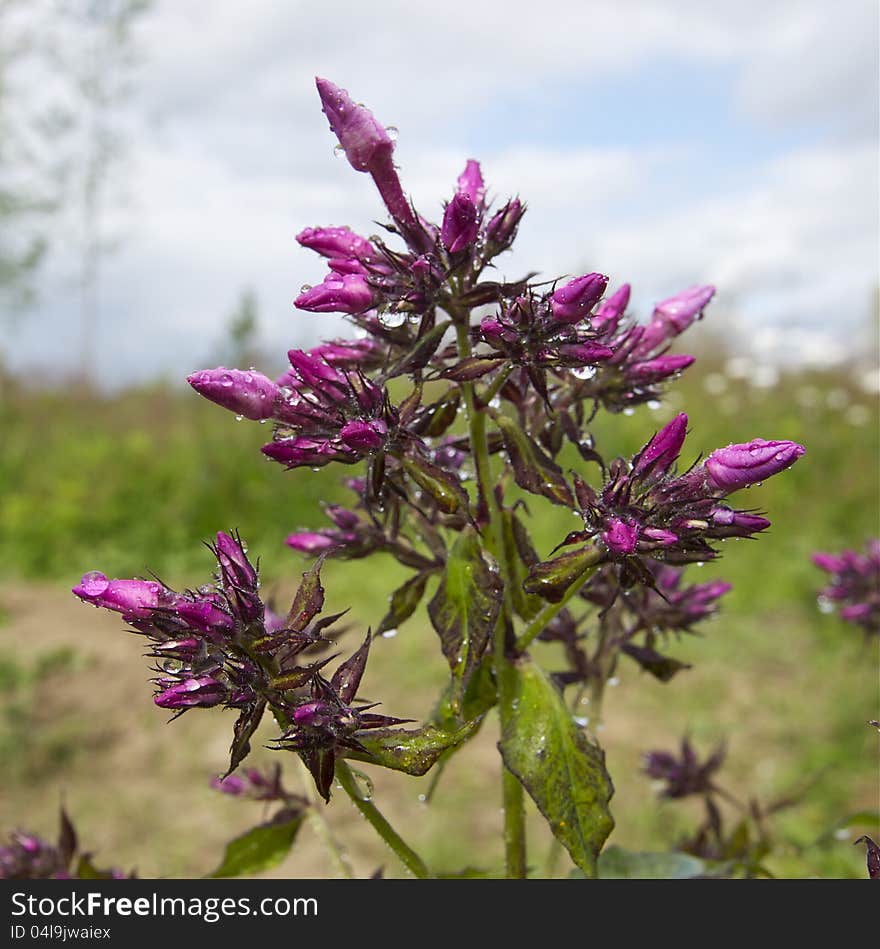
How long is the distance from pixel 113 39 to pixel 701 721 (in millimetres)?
18792

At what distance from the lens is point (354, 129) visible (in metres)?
1.06

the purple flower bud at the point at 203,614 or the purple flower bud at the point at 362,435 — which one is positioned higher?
the purple flower bud at the point at 362,435

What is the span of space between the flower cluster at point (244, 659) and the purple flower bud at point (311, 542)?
33 cm

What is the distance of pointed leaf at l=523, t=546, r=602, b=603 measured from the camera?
3.12 ft

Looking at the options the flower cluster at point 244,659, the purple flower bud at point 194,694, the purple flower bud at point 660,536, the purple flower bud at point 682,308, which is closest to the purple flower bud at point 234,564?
the flower cluster at point 244,659

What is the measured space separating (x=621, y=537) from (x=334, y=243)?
0.49 meters

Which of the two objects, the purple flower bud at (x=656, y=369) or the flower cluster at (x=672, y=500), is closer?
the flower cluster at (x=672, y=500)

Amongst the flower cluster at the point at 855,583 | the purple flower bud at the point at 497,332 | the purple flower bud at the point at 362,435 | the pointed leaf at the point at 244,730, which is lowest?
the pointed leaf at the point at 244,730

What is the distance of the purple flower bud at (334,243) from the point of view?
3.54 feet

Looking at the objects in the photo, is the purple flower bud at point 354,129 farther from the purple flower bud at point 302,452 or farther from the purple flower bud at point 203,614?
the purple flower bud at point 203,614

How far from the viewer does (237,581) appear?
947mm

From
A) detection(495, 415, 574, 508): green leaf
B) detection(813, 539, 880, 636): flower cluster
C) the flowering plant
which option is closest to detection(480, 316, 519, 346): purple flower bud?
the flowering plant

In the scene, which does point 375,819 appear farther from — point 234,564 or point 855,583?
Result: point 855,583

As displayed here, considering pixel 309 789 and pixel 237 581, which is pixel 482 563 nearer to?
pixel 237 581
